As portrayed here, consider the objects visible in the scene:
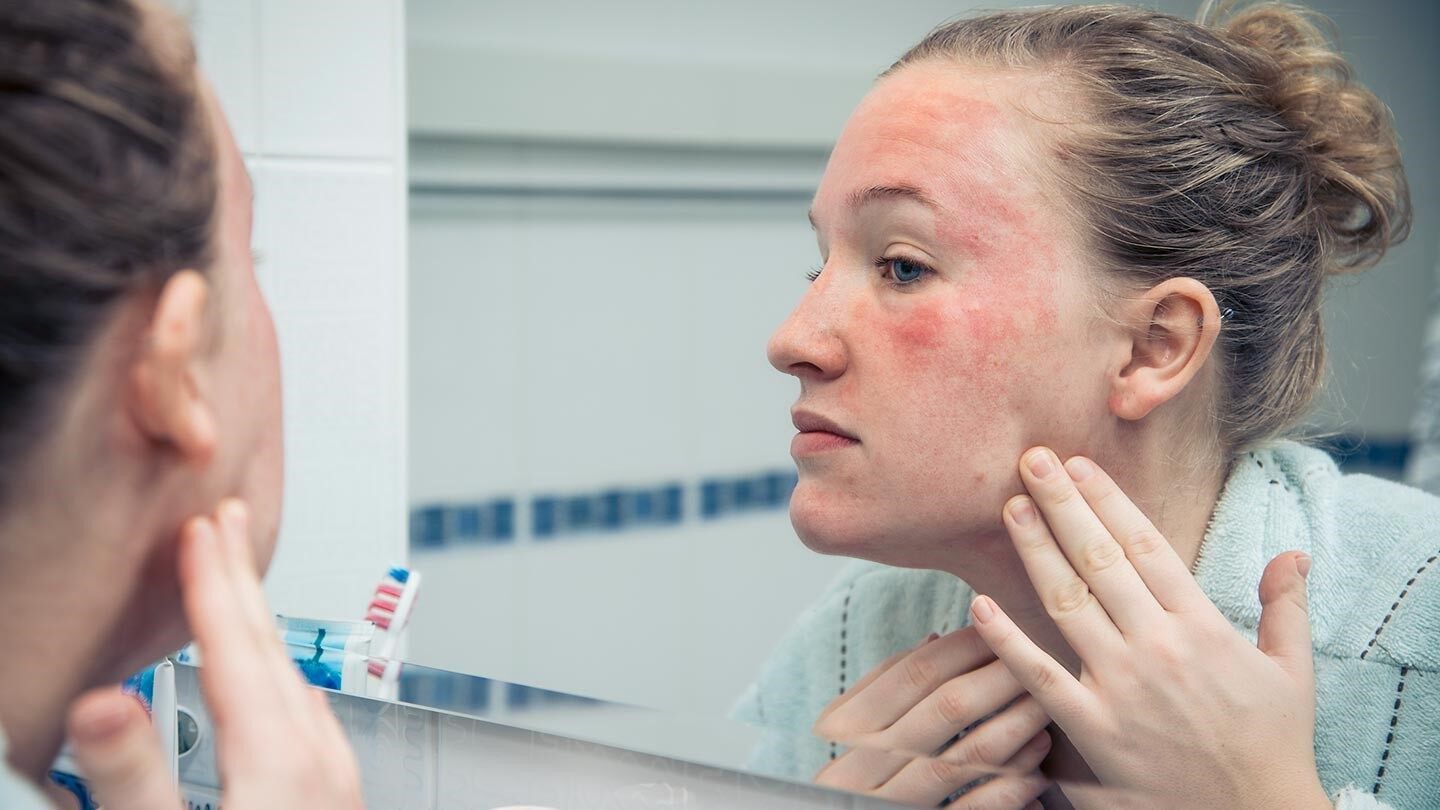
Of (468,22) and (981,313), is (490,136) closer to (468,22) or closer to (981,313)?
(468,22)

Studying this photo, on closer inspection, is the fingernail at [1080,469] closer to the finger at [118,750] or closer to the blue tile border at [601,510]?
the finger at [118,750]

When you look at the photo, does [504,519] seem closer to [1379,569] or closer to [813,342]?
[813,342]

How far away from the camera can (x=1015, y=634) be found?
0.57m

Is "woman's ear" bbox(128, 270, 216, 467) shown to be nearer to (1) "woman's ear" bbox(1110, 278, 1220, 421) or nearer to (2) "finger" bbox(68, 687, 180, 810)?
(2) "finger" bbox(68, 687, 180, 810)

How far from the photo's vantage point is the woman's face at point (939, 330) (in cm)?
60

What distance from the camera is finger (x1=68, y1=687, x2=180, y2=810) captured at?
0.34 meters

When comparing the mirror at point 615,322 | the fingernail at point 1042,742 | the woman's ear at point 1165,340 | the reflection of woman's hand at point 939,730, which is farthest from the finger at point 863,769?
the mirror at point 615,322

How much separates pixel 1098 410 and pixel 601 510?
88 cm

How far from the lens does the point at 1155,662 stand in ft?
1.82

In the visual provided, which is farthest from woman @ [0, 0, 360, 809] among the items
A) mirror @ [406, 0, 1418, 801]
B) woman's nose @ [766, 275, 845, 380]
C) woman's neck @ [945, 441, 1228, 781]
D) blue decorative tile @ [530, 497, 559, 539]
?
blue decorative tile @ [530, 497, 559, 539]

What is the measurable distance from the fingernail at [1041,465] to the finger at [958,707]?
105mm

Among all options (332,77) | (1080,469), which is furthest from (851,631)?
(332,77)

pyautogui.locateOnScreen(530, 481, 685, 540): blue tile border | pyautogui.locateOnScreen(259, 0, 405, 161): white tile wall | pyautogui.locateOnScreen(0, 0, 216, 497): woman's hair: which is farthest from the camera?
pyautogui.locateOnScreen(530, 481, 685, 540): blue tile border

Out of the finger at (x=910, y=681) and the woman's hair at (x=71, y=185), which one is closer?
the woman's hair at (x=71, y=185)
